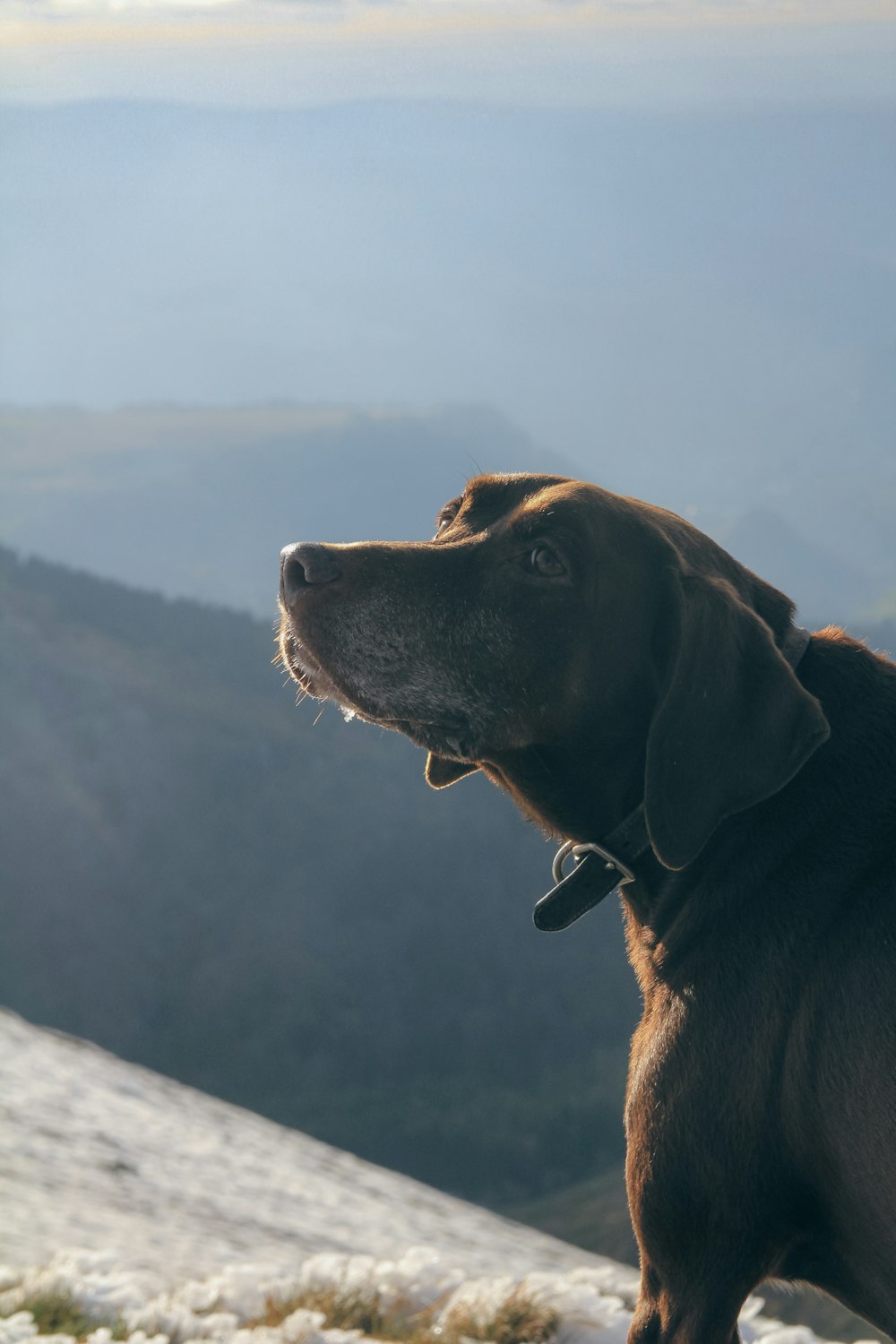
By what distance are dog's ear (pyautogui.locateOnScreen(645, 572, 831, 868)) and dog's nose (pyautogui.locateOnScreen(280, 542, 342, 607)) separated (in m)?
1.05

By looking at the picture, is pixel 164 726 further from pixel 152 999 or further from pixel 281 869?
pixel 152 999

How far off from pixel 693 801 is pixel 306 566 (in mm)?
1319

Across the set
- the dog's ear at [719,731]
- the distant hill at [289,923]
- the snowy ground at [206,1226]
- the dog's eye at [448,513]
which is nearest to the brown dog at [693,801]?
the dog's ear at [719,731]

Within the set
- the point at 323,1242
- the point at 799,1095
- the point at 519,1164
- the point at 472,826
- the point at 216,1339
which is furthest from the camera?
the point at 472,826

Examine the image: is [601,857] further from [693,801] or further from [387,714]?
[387,714]

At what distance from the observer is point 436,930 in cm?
8188

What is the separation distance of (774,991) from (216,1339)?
265 centimetres

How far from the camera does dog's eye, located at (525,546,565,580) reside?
3789 mm

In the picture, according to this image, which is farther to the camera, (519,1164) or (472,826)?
(472,826)

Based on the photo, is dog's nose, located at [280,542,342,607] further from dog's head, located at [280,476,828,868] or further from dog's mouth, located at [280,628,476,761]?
dog's mouth, located at [280,628,476,761]

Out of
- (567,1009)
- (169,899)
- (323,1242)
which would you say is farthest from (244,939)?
(323,1242)

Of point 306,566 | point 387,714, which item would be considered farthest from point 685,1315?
point 306,566

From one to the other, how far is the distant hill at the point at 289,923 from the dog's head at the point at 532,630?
217 feet

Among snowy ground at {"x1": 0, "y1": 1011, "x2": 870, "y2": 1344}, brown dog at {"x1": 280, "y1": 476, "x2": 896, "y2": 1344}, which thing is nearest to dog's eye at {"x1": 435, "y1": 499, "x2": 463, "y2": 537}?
brown dog at {"x1": 280, "y1": 476, "x2": 896, "y2": 1344}
